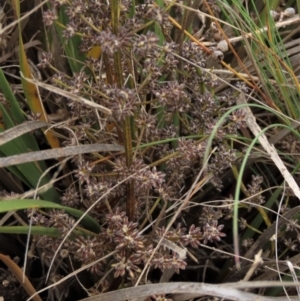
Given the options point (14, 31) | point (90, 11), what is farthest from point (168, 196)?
point (14, 31)

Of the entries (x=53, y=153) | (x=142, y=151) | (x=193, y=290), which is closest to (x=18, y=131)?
(x=53, y=153)

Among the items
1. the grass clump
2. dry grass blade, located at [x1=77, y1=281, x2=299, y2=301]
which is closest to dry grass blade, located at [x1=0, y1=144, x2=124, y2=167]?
the grass clump

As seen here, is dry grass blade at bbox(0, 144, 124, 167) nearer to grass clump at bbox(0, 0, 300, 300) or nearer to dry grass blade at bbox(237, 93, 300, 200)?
grass clump at bbox(0, 0, 300, 300)

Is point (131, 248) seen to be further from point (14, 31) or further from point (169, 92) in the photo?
point (14, 31)

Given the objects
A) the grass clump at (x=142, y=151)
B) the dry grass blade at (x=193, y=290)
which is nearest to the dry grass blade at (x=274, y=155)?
the grass clump at (x=142, y=151)

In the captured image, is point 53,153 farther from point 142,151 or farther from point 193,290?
point 193,290

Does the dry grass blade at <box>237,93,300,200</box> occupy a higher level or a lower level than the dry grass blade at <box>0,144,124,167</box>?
lower
